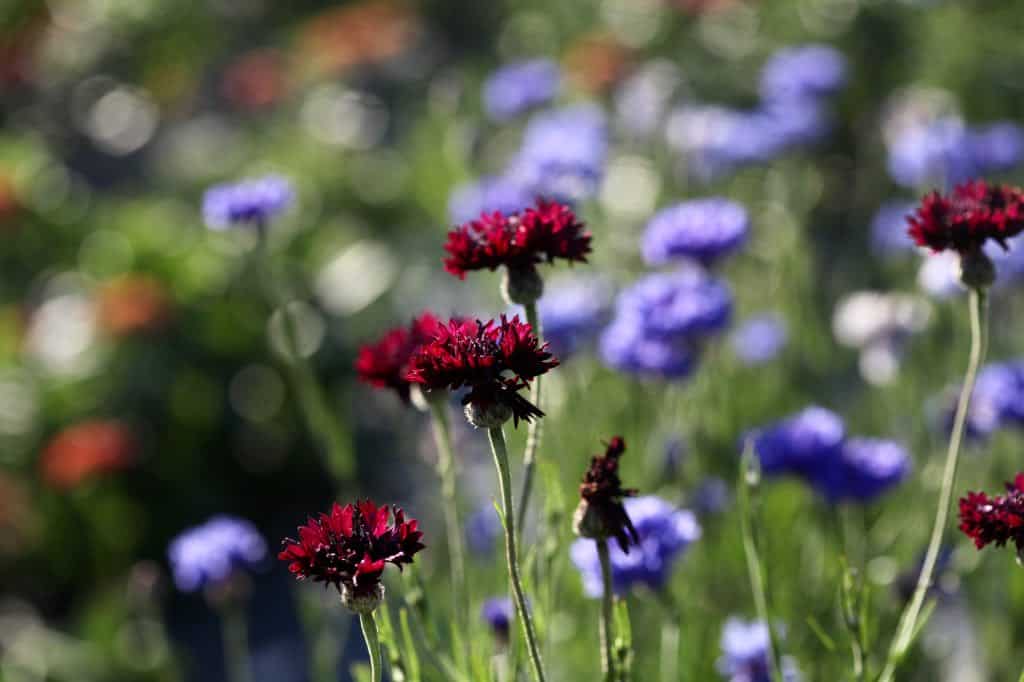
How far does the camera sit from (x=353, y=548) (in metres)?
0.85

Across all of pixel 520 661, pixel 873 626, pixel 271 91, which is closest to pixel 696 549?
pixel 873 626

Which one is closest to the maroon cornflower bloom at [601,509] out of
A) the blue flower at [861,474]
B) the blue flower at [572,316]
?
the blue flower at [861,474]

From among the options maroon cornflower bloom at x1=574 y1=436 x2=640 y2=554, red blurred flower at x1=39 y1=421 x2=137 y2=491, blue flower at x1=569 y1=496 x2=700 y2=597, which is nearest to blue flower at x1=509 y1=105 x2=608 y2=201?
blue flower at x1=569 y1=496 x2=700 y2=597

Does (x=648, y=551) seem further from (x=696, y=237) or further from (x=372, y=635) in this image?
(x=696, y=237)

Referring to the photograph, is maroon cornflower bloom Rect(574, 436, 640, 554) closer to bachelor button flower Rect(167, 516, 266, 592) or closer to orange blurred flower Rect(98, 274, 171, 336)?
bachelor button flower Rect(167, 516, 266, 592)

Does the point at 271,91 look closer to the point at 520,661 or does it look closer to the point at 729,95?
the point at 729,95

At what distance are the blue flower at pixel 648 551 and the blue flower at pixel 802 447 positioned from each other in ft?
0.89

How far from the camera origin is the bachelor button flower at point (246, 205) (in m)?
1.59

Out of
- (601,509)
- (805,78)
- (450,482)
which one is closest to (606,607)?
(601,509)

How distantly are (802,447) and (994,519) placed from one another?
2.07 ft

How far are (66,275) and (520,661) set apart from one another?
286 cm

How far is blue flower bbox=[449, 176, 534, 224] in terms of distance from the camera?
215cm

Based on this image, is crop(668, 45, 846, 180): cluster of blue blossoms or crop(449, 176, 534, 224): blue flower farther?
crop(668, 45, 846, 180): cluster of blue blossoms

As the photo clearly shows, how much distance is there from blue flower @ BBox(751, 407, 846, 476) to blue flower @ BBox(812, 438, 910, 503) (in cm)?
1
